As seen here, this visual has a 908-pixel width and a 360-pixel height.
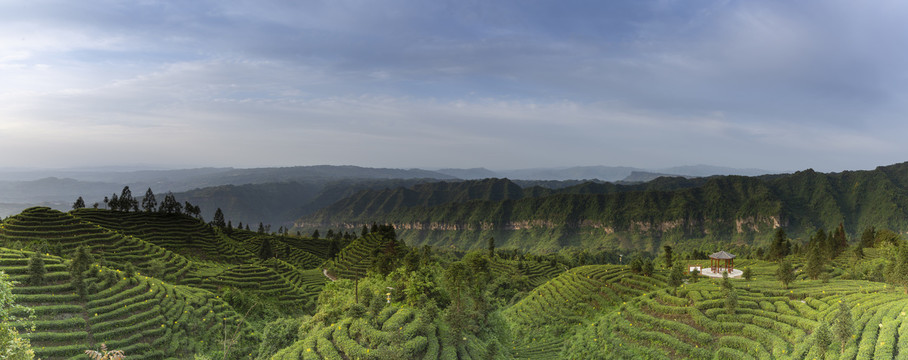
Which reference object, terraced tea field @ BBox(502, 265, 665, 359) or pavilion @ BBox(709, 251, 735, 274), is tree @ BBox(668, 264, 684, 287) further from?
pavilion @ BBox(709, 251, 735, 274)

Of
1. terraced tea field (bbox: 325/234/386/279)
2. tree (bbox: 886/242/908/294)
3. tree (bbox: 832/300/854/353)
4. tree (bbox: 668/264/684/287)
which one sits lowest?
terraced tea field (bbox: 325/234/386/279)

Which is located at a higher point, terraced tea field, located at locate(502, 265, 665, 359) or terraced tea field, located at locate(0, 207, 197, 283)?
terraced tea field, located at locate(0, 207, 197, 283)

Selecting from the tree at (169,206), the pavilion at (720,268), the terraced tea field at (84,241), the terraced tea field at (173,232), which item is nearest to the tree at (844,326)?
the pavilion at (720,268)

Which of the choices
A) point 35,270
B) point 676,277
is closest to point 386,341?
point 676,277

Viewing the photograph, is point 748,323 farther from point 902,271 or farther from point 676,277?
point 902,271

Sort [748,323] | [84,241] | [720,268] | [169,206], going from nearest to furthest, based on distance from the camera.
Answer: [748,323] → [720,268] → [84,241] → [169,206]

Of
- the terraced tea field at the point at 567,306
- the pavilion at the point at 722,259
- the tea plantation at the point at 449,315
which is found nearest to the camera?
the tea plantation at the point at 449,315

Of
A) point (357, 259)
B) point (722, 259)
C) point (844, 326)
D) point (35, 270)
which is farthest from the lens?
point (357, 259)

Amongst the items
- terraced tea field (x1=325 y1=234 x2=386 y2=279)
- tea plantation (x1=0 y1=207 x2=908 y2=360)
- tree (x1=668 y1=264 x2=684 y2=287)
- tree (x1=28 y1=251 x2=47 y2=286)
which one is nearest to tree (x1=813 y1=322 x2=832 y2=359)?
tea plantation (x1=0 y1=207 x2=908 y2=360)

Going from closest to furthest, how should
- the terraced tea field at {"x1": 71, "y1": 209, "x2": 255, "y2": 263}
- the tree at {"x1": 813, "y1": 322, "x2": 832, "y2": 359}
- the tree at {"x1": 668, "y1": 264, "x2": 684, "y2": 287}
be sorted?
the tree at {"x1": 813, "y1": 322, "x2": 832, "y2": 359} < the tree at {"x1": 668, "y1": 264, "x2": 684, "y2": 287} < the terraced tea field at {"x1": 71, "y1": 209, "x2": 255, "y2": 263}

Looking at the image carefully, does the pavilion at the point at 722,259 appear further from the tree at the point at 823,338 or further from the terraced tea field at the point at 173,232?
the terraced tea field at the point at 173,232

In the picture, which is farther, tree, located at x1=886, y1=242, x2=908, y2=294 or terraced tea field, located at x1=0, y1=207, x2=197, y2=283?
terraced tea field, located at x1=0, y1=207, x2=197, y2=283

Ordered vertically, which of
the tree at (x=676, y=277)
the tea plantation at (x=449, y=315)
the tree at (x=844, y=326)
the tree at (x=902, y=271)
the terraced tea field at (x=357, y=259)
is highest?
the tree at (x=902, y=271)
